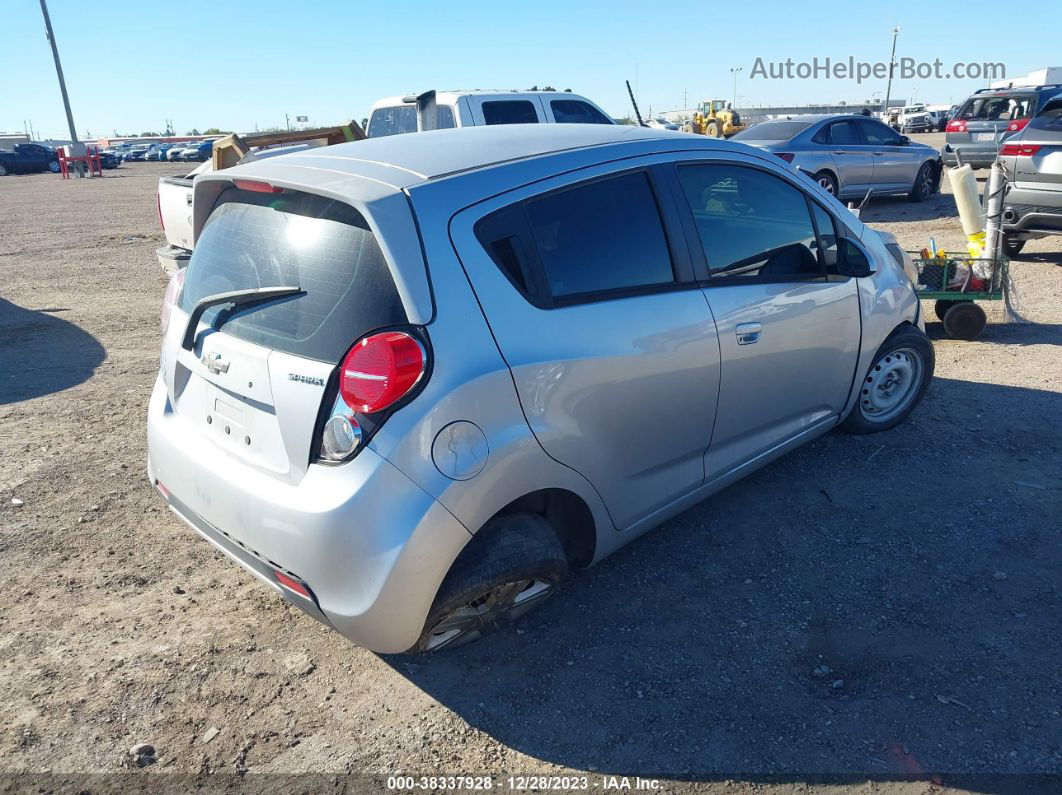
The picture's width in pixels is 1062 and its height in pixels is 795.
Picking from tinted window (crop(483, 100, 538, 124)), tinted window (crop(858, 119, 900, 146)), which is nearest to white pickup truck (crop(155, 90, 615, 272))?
tinted window (crop(483, 100, 538, 124))

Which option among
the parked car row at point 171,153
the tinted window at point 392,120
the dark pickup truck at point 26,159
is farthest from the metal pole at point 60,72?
the tinted window at point 392,120

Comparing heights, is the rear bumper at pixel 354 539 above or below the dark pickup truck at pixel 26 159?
below

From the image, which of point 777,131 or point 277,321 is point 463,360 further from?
point 777,131

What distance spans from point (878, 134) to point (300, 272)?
13.7m

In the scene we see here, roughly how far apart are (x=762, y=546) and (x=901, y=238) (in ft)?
31.2

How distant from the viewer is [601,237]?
10.2 feet

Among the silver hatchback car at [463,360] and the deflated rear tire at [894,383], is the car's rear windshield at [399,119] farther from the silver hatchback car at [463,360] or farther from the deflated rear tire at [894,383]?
the silver hatchback car at [463,360]

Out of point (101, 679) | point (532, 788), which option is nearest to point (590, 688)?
point (532, 788)

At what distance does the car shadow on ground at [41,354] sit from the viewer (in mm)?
6250

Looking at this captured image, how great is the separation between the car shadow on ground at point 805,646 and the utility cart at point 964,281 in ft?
8.11

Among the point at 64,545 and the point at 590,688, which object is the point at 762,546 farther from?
the point at 64,545

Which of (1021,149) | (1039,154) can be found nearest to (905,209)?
(1021,149)

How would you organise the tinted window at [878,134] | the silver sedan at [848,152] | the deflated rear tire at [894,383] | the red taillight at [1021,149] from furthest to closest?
the tinted window at [878,134], the silver sedan at [848,152], the red taillight at [1021,149], the deflated rear tire at [894,383]

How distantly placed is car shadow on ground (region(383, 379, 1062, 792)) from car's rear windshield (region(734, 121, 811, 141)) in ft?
32.6
